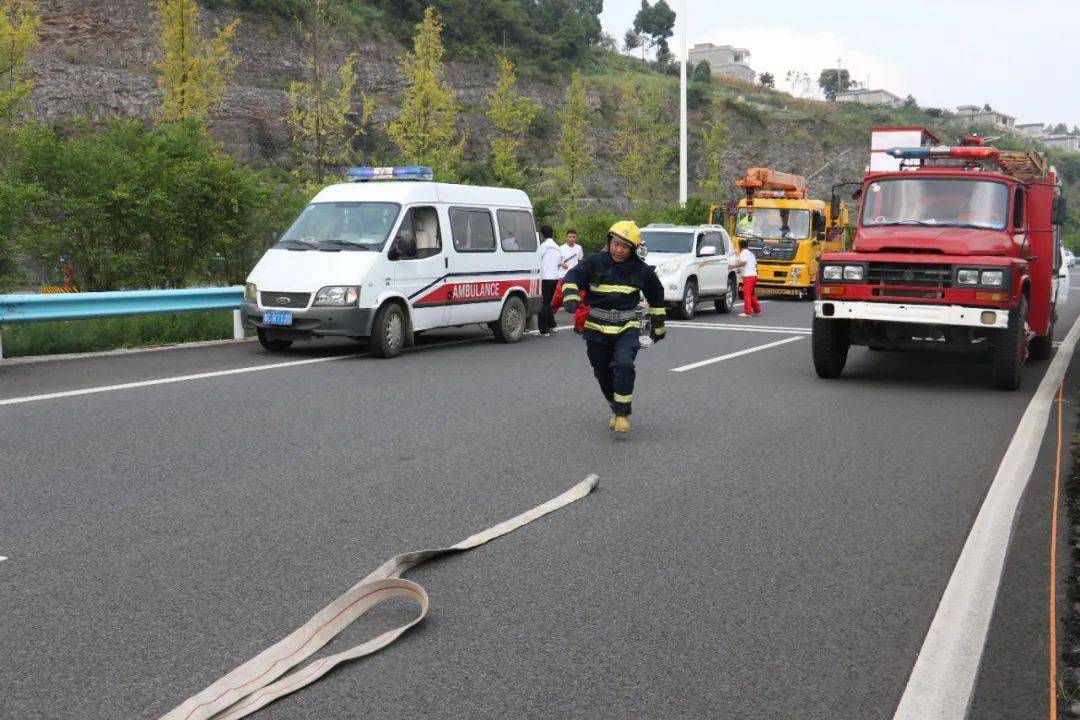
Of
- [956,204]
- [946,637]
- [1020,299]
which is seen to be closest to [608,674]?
[946,637]

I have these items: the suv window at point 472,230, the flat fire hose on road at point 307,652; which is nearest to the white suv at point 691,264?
the suv window at point 472,230

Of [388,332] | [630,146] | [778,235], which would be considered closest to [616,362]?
[388,332]

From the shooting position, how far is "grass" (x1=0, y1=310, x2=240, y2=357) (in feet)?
47.4

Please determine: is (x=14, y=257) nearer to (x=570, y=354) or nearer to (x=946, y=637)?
(x=570, y=354)

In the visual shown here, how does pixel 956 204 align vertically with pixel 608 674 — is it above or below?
above

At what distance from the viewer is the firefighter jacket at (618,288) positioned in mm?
9336

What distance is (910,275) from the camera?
41.0 ft

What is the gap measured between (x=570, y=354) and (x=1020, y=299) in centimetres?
566

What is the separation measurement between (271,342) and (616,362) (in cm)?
693

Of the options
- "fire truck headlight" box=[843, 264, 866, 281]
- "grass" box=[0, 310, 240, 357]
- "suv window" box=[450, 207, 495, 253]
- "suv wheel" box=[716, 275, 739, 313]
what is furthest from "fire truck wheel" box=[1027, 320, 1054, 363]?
"grass" box=[0, 310, 240, 357]

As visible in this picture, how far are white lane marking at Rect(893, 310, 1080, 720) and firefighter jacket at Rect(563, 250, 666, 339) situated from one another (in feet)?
9.63

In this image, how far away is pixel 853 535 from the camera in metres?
6.24

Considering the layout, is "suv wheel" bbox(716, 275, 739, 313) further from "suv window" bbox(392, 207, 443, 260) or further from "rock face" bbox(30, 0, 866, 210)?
"rock face" bbox(30, 0, 866, 210)

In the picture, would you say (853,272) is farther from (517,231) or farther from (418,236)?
(517,231)
